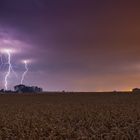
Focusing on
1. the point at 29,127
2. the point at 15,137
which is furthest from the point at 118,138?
the point at 29,127

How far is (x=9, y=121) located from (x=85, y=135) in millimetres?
6998

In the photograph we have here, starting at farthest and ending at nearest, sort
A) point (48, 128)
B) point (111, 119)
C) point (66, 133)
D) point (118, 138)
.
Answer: point (111, 119) < point (48, 128) < point (66, 133) < point (118, 138)

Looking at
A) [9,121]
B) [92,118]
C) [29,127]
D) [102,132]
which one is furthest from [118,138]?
[9,121]

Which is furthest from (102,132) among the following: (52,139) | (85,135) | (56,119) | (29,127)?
(56,119)

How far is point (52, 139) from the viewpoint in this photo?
54.1 feet

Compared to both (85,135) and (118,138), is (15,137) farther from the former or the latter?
(118,138)

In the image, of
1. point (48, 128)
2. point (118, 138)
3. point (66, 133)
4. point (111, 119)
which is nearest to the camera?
point (118, 138)

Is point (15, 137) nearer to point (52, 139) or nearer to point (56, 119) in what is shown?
point (52, 139)

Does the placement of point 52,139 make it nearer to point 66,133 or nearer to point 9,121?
point 66,133

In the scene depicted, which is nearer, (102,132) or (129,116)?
(102,132)

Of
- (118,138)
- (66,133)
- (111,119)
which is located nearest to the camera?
(118,138)

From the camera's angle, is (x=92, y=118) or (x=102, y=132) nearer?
(x=102, y=132)

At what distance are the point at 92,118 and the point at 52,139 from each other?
6659mm

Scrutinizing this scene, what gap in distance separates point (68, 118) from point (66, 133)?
634 cm
